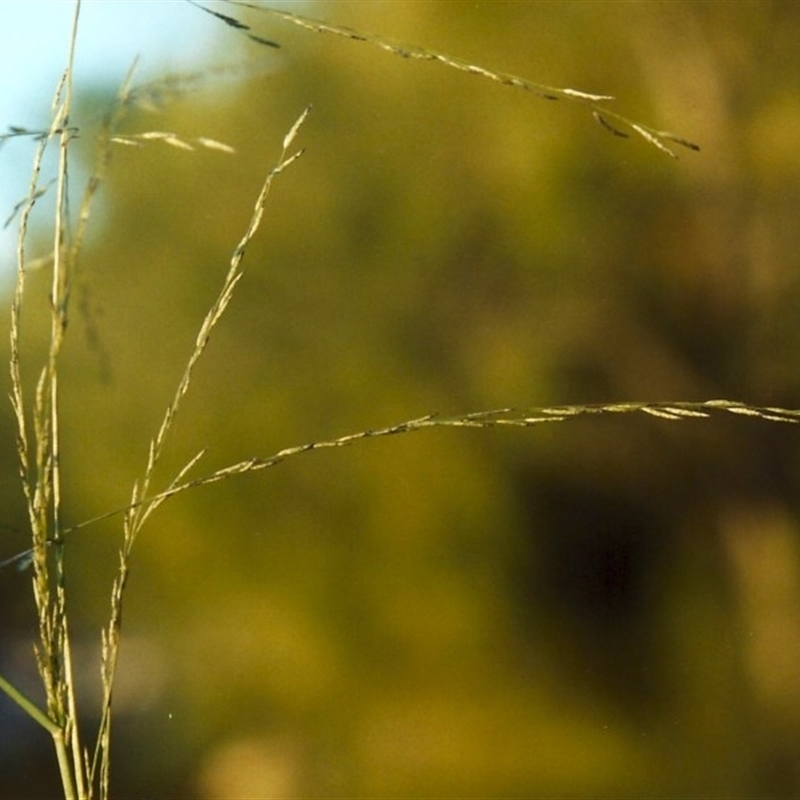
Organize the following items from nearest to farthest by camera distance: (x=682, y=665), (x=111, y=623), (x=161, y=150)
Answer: (x=111, y=623) < (x=682, y=665) < (x=161, y=150)

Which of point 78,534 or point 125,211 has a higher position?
point 125,211

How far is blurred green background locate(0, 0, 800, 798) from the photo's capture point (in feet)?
5.77

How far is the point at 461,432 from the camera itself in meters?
1.86

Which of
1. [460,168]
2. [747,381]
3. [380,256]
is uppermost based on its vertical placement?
[460,168]

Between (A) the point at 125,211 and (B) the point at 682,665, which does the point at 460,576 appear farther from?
(A) the point at 125,211

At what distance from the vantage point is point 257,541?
6.03ft

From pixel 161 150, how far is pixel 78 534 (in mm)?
629

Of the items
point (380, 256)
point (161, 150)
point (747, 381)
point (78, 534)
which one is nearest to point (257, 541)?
point (78, 534)

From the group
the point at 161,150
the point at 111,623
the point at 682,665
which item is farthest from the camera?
the point at 161,150

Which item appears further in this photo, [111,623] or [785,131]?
[785,131]

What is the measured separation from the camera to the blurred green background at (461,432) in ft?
5.77

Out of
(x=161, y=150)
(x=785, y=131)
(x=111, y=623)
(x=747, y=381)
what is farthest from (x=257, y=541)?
(x=111, y=623)

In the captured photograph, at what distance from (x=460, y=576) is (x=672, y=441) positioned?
0.39 meters

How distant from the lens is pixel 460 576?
6.00ft
